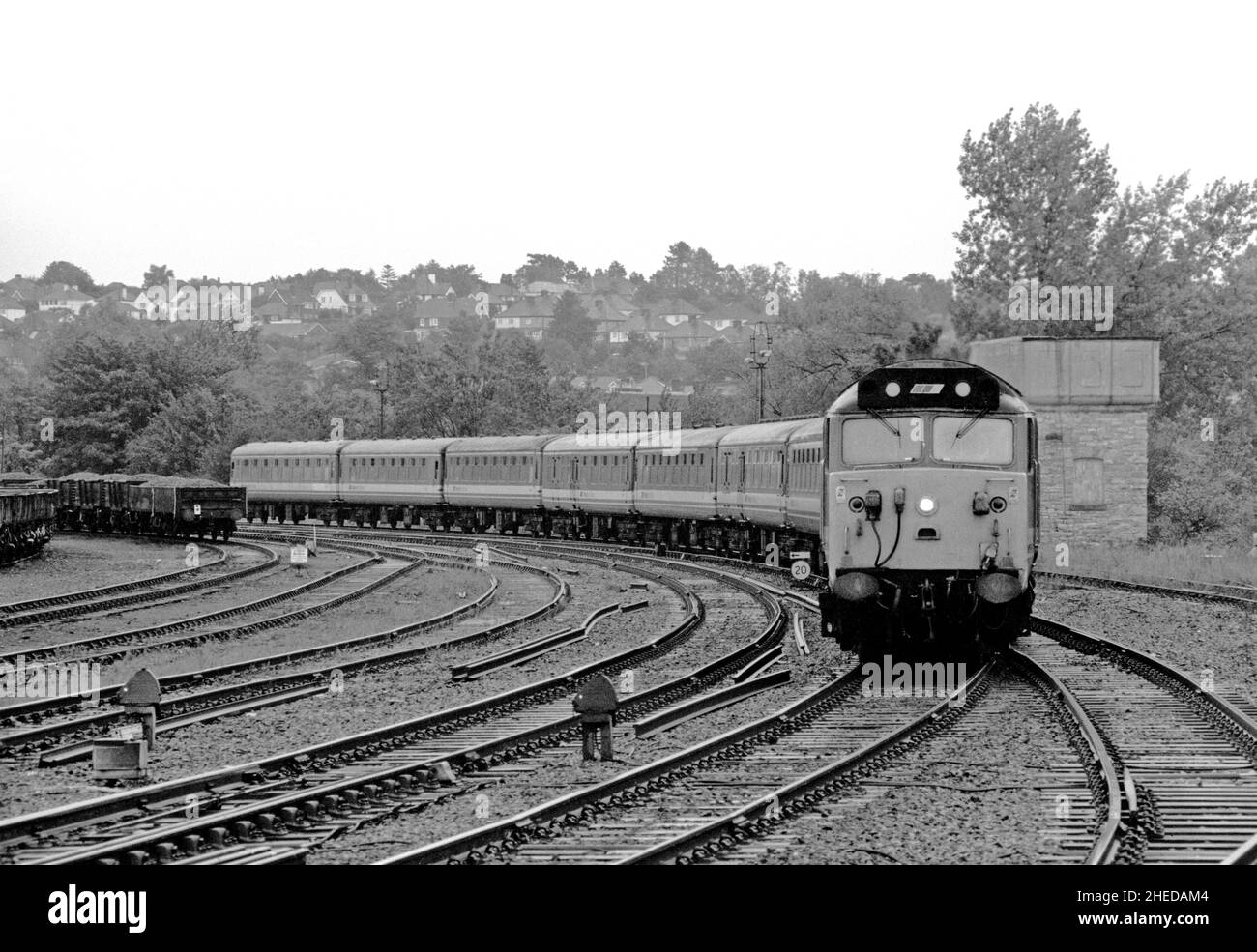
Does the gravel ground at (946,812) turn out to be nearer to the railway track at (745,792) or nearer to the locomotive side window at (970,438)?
the railway track at (745,792)

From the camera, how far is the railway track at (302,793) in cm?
952

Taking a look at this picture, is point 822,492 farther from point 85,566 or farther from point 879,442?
point 85,566

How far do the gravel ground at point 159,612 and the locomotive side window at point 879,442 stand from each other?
10.5 metres

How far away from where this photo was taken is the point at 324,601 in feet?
91.9

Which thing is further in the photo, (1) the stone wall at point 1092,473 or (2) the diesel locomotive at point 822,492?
(1) the stone wall at point 1092,473

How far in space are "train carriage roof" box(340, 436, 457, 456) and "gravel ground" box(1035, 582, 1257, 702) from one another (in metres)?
31.5

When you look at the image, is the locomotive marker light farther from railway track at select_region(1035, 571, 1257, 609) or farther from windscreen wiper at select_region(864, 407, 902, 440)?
railway track at select_region(1035, 571, 1257, 609)

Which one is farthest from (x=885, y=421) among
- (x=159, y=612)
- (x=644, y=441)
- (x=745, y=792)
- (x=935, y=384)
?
(x=644, y=441)

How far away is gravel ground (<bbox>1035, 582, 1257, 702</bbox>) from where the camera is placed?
18.2m

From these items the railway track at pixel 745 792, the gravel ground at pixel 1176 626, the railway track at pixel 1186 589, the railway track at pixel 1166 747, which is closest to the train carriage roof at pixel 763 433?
the railway track at pixel 1186 589

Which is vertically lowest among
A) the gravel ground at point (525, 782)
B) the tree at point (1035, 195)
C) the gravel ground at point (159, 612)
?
Result: the gravel ground at point (159, 612)

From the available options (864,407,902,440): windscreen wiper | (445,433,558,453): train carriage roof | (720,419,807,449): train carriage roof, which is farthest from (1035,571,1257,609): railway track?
(445,433,558,453): train carriage roof

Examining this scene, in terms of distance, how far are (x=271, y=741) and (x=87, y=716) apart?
1836 mm
